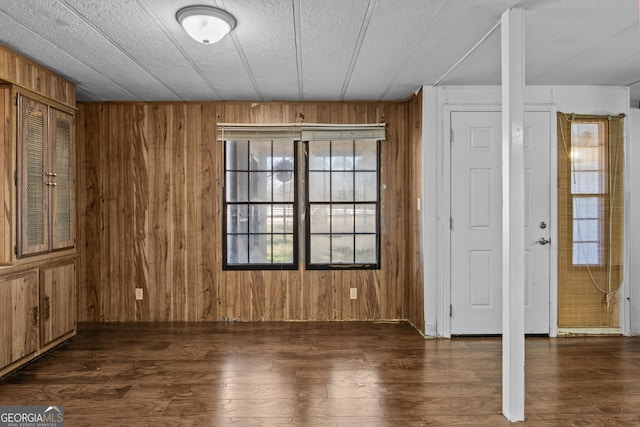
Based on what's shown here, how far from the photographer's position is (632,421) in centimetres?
260

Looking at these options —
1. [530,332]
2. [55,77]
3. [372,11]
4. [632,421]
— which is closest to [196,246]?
[55,77]

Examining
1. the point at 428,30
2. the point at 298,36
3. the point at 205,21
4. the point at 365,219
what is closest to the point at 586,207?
the point at 365,219

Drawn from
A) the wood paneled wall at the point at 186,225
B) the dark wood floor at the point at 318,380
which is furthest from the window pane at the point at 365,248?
the dark wood floor at the point at 318,380

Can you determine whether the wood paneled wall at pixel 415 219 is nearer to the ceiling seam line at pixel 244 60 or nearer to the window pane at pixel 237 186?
the ceiling seam line at pixel 244 60

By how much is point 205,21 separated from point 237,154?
239cm

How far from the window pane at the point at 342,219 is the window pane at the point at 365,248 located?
0.51 ft

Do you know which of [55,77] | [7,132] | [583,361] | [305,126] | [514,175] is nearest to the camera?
[514,175]

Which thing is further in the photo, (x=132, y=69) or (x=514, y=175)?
(x=132, y=69)

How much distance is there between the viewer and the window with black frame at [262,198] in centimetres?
496

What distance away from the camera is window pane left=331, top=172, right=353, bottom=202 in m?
4.98

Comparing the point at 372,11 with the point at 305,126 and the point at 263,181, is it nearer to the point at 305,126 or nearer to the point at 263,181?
the point at 305,126

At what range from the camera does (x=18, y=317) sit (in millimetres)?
3371

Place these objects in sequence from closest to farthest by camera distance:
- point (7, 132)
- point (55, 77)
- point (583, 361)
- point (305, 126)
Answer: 1. point (7, 132)
2. point (583, 361)
3. point (55, 77)
4. point (305, 126)

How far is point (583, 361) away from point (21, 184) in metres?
4.76
